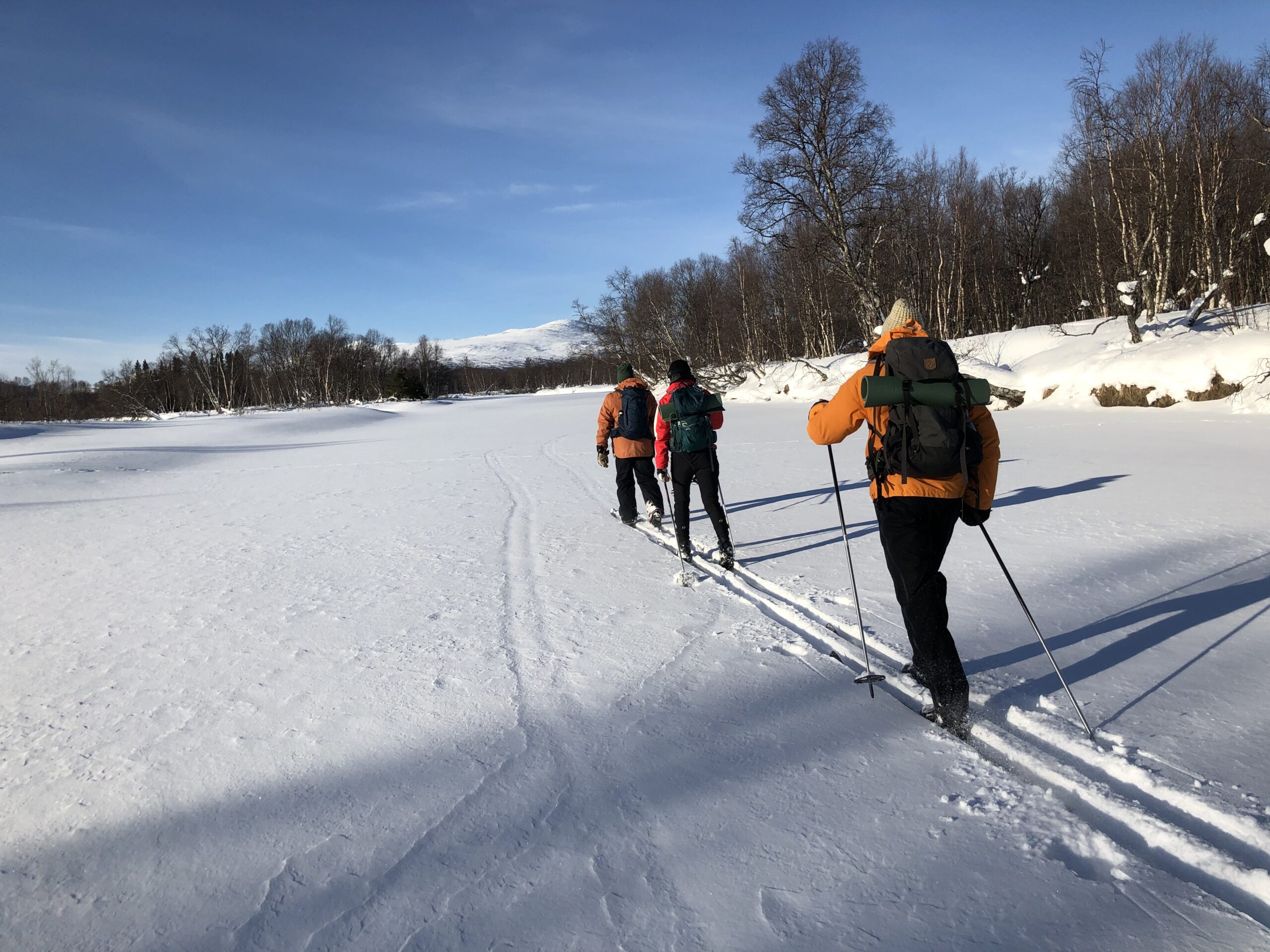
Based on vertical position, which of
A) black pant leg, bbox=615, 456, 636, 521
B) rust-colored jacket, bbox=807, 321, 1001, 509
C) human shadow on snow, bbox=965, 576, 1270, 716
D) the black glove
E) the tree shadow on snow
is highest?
the tree shadow on snow

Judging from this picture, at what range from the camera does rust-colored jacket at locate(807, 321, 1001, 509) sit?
3.02 m

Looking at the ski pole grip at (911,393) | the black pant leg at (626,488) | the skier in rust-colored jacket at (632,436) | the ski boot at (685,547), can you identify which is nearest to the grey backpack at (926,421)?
the ski pole grip at (911,393)

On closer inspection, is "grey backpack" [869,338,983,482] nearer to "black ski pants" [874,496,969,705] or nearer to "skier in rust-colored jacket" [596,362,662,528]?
"black ski pants" [874,496,969,705]

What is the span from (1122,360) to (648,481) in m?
14.5

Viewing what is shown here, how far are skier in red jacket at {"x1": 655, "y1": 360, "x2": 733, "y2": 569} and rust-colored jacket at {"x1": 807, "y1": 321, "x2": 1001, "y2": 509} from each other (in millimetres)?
2732

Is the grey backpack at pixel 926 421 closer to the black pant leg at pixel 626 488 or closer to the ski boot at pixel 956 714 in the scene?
the ski boot at pixel 956 714

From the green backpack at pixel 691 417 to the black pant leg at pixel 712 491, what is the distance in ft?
0.35

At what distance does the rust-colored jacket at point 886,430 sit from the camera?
302 centimetres

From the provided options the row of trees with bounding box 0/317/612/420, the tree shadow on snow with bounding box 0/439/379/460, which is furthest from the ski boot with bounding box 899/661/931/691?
the row of trees with bounding box 0/317/612/420

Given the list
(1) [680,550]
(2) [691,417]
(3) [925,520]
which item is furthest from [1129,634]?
(2) [691,417]

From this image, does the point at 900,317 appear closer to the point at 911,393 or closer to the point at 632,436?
the point at 911,393

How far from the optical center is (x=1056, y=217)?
37.8 m

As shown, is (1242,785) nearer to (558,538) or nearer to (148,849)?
(148,849)

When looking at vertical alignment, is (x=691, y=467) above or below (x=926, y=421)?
below
